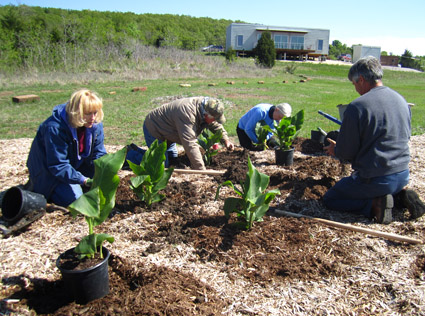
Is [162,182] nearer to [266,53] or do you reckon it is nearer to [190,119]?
[190,119]

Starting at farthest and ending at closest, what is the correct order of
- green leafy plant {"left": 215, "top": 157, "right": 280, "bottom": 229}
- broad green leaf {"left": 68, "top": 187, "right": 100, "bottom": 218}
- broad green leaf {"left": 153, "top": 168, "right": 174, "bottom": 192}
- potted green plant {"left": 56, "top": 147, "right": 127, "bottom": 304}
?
broad green leaf {"left": 153, "top": 168, "right": 174, "bottom": 192}
green leafy plant {"left": 215, "top": 157, "right": 280, "bottom": 229}
potted green plant {"left": 56, "top": 147, "right": 127, "bottom": 304}
broad green leaf {"left": 68, "top": 187, "right": 100, "bottom": 218}

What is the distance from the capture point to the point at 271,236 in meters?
3.29

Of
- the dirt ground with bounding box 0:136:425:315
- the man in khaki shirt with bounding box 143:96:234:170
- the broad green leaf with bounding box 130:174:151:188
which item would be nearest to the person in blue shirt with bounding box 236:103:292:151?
the man in khaki shirt with bounding box 143:96:234:170

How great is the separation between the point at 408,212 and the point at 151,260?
3.00 metres

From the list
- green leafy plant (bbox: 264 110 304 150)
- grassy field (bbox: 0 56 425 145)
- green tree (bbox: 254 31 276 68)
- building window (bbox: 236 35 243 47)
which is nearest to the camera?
green leafy plant (bbox: 264 110 304 150)

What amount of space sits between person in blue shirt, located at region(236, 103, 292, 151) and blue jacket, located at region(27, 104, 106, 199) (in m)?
2.99

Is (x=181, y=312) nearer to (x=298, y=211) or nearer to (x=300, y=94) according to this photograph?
(x=298, y=211)

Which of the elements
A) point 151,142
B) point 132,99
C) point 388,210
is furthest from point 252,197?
point 132,99

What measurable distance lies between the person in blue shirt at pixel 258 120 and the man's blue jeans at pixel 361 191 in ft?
6.66

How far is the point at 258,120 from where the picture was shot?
6.00m

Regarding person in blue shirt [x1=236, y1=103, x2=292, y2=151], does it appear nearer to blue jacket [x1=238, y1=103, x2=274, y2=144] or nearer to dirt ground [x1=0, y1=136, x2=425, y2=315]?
blue jacket [x1=238, y1=103, x2=274, y2=144]

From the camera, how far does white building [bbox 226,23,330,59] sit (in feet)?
184

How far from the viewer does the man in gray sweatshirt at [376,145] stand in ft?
11.0

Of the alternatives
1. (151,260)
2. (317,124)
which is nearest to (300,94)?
(317,124)
